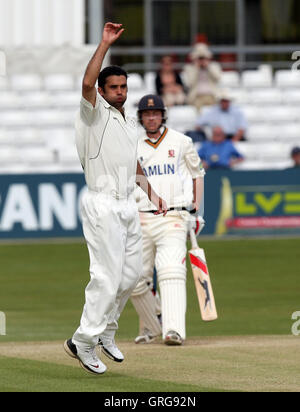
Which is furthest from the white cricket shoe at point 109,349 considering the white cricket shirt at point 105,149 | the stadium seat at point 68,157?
the stadium seat at point 68,157

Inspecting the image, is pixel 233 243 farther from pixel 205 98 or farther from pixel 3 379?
pixel 3 379

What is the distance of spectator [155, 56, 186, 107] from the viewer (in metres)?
22.9

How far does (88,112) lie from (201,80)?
15.6 metres

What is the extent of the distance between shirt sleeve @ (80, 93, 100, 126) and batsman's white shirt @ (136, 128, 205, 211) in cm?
233

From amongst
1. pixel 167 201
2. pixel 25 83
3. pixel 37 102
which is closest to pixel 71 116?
pixel 37 102

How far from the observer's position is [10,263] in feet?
55.7

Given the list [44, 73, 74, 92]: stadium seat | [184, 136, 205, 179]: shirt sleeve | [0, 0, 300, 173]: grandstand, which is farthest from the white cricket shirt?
[44, 73, 74, 92]: stadium seat

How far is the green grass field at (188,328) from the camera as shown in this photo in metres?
8.02

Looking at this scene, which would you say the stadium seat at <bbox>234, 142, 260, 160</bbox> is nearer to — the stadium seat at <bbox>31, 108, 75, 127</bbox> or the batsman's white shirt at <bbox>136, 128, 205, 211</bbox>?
the stadium seat at <bbox>31, 108, 75, 127</bbox>

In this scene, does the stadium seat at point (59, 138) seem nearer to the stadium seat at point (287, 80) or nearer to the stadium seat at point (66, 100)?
the stadium seat at point (66, 100)

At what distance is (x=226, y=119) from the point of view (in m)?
21.8

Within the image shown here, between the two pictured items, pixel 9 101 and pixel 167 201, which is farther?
pixel 9 101

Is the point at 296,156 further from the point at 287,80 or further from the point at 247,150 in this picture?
the point at 287,80
